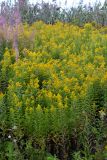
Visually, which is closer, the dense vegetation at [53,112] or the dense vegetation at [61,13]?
the dense vegetation at [53,112]

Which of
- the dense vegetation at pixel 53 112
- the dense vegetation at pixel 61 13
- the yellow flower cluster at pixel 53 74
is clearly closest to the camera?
the dense vegetation at pixel 53 112

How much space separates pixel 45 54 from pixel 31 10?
729cm

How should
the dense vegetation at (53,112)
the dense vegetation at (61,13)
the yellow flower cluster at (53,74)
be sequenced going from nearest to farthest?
1. the dense vegetation at (53,112)
2. the yellow flower cluster at (53,74)
3. the dense vegetation at (61,13)

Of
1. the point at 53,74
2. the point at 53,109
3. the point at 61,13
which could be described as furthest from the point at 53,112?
the point at 61,13

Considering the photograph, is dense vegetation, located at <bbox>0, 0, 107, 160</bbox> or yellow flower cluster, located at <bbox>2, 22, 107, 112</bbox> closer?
dense vegetation, located at <bbox>0, 0, 107, 160</bbox>

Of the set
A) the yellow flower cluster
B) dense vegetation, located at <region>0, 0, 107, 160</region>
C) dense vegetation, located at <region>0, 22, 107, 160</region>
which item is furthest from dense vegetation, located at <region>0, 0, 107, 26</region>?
dense vegetation, located at <region>0, 22, 107, 160</region>

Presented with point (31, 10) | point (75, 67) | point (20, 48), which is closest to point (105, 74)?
point (75, 67)

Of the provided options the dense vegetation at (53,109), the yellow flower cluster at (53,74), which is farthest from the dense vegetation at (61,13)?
the dense vegetation at (53,109)

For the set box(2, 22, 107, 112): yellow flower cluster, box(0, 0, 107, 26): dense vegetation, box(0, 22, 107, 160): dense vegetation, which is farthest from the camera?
box(0, 0, 107, 26): dense vegetation

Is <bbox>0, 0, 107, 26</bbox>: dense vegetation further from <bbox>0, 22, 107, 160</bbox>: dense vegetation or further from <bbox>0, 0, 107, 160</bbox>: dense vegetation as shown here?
<bbox>0, 22, 107, 160</bbox>: dense vegetation

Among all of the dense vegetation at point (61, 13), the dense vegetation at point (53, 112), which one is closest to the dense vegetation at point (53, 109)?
the dense vegetation at point (53, 112)

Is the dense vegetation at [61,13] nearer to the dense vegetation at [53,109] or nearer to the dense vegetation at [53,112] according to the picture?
the dense vegetation at [53,109]

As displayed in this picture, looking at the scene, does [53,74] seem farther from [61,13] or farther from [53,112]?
[61,13]

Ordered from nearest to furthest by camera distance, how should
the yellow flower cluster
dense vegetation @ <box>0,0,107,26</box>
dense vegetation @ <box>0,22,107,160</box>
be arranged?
1. dense vegetation @ <box>0,22,107,160</box>
2. the yellow flower cluster
3. dense vegetation @ <box>0,0,107,26</box>
